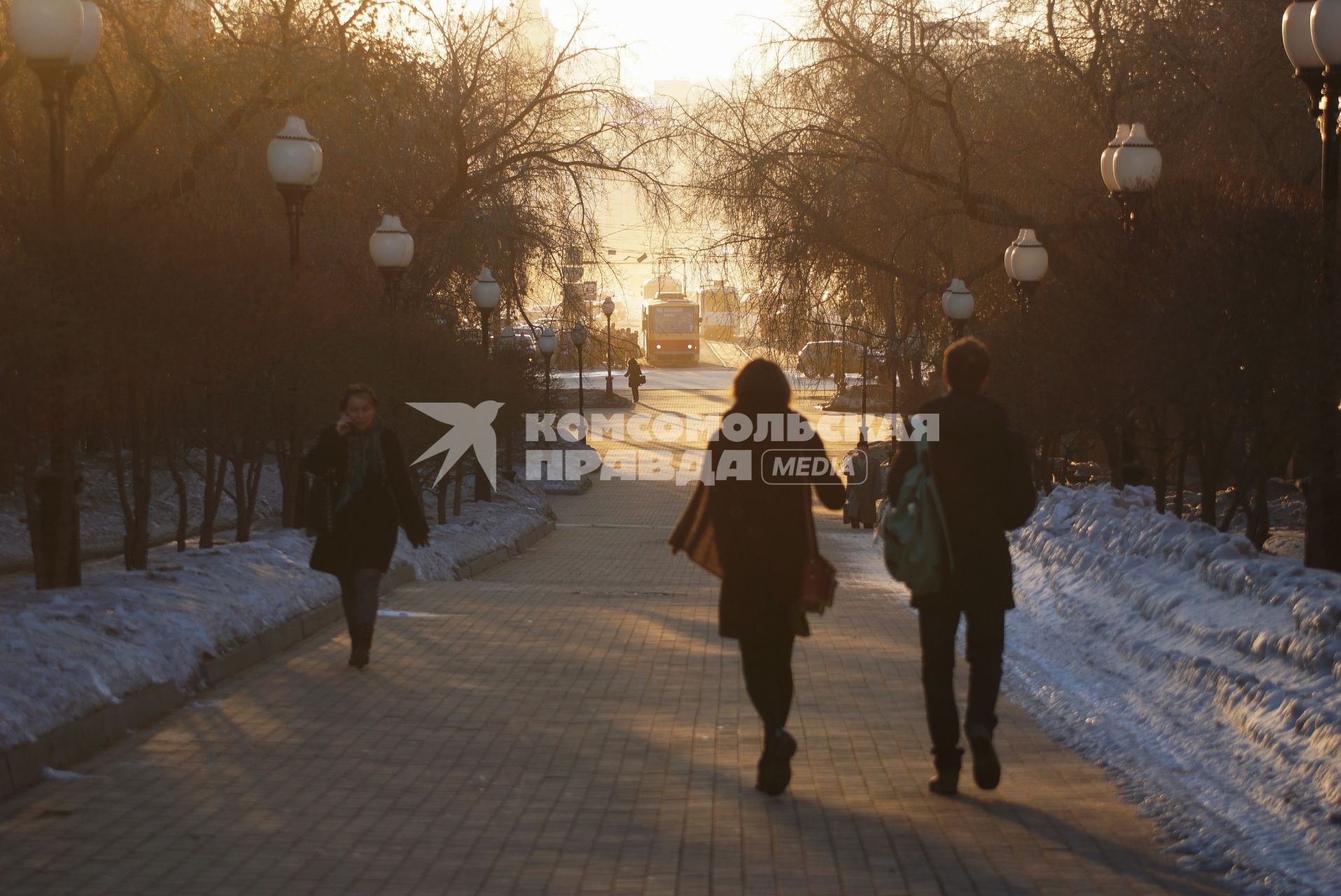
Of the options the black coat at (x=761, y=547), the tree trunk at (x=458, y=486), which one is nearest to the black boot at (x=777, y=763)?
the black coat at (x=761, y=547)

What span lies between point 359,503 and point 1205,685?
465 centimetres

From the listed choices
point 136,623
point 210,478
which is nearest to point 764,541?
point 136,623

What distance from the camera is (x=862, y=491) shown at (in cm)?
3117

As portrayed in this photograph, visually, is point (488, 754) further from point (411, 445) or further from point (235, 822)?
point (411, 445)

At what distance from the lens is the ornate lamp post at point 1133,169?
14961 mm

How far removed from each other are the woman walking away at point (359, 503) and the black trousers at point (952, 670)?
389 cm

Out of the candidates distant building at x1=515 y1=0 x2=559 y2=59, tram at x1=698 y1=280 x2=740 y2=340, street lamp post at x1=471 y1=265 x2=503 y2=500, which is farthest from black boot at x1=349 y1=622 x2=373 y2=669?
distant building at x1=515 y1=0 x2=559 y2=59

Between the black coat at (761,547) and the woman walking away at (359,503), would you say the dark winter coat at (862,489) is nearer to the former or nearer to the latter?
the woman walking away at (359,503)

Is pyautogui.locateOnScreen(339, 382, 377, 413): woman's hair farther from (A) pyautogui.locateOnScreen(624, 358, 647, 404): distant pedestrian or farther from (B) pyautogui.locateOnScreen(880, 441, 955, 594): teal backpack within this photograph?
(A) pyautogui.locateOnScreen(624, 358, 647, 404): distant pedestrian

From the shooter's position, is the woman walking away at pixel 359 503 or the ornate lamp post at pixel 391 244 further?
the ornate lamp post at pixel 391 244

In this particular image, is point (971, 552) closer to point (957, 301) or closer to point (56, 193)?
point (56, 193)

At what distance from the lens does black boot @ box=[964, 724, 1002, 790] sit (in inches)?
237

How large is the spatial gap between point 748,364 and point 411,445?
1559 cm

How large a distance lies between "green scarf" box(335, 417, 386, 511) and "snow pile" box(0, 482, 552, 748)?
1.05m
